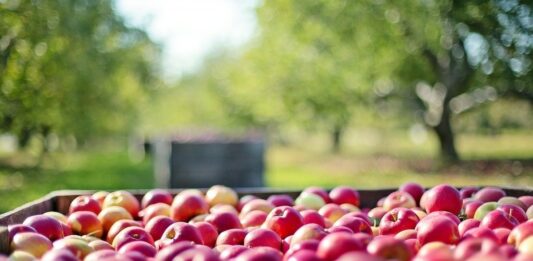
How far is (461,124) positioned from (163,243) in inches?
2039

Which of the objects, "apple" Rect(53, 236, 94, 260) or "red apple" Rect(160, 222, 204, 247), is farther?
"red apple" Rect(160, 222, 204, 247)

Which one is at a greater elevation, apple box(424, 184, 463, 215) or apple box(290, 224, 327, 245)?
apple box(424, 184, 463, 215)

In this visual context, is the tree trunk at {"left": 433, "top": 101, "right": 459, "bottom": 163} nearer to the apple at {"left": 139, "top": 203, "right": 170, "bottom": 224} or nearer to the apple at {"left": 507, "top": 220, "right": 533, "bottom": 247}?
the apple at {"left": 139, "top": 203, "right": 170, "bottom": 224}

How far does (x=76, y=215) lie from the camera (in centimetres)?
356

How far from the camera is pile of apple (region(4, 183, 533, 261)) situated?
2273 mm

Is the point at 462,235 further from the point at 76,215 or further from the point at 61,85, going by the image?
the point at 61,85

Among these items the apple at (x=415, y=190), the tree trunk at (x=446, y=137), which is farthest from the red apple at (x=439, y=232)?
the tree trunk at (x=446, y=137)

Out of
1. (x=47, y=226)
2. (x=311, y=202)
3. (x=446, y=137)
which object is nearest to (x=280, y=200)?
→ (x=311, y=202)

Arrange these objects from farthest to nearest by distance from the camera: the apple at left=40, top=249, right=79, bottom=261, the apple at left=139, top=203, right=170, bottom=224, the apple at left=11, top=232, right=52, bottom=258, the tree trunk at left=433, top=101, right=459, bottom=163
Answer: the tree trunk at left=433, top=101, right=459, bottom=163, the apple at left=139, top=203, right=170, bottom=224, the apple at left=11, top=232, right=52, bottom=258, the apple at left=40, top=249, right=79, bottom=261

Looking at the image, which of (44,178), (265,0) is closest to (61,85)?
(44,178)

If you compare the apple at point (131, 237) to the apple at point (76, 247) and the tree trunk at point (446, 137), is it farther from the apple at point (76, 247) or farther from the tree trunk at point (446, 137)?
the tree trunk at point (446, 137)

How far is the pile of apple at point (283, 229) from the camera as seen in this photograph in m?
2.27

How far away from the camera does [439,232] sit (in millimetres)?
2762

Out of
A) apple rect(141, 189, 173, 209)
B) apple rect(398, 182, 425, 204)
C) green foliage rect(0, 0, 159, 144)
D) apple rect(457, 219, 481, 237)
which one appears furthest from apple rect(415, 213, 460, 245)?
green foliage rect(0, 0, 159, 144)
